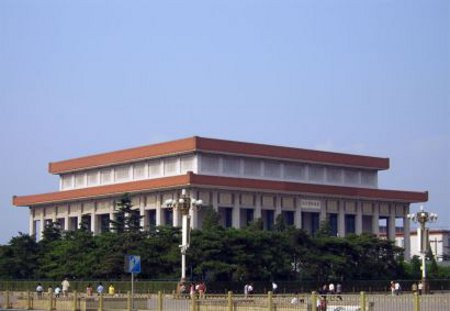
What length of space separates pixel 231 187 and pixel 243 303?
5053cm

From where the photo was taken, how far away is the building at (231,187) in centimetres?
8488

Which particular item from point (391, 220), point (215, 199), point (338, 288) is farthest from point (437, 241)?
point (338, 288)

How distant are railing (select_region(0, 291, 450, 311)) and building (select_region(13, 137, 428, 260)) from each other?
4033cm

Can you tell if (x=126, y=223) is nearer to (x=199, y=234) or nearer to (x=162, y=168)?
(x=199, y=234)

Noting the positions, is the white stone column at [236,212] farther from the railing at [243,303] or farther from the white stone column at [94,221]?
the railing at [243,303]

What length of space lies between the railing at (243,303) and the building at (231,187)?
40328 mm

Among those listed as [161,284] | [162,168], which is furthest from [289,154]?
[161,284]

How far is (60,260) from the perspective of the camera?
65.6 metres

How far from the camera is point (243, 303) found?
1293 inches

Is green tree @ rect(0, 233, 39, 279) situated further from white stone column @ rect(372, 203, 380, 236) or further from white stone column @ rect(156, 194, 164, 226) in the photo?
white stone column @ rect(372, 203, 380, 236)

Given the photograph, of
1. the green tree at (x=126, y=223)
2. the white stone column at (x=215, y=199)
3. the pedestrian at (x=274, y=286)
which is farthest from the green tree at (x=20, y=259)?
the pedestrian at (x=274, y=286)

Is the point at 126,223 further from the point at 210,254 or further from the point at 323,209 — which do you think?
the point at 323,209

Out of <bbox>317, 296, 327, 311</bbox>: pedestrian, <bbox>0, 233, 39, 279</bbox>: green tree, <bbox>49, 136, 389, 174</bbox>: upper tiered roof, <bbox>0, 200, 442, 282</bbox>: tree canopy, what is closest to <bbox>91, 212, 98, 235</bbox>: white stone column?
<bbox>49, 136, 389, 174</bbox>: upper tiered roof

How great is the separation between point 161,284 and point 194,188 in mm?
26527
